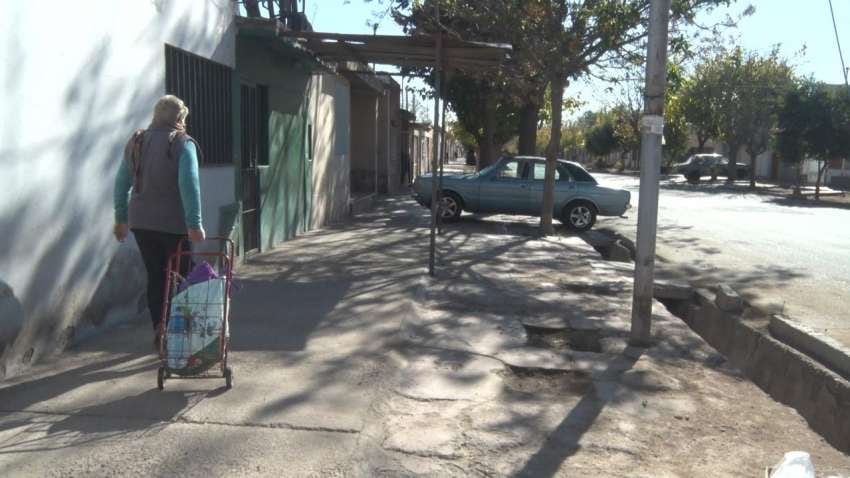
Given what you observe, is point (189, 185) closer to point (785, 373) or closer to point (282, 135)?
point (785, 373)

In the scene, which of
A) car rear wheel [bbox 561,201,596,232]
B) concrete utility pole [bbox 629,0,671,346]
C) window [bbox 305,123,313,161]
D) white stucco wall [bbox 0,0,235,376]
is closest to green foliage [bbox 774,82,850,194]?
car rear wheel [bbox 561,201,596,232]

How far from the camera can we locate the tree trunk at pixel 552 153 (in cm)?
1362

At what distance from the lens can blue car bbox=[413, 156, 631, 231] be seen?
51.4 ft

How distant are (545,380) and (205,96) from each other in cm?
473

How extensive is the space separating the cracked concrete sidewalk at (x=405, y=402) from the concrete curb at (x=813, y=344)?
0.94m

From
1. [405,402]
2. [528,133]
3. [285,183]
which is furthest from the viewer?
[528,133]

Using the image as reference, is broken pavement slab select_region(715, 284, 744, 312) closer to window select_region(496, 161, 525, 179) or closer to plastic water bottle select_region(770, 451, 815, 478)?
plastic water bottle select_region(770, 451, 815, 478)

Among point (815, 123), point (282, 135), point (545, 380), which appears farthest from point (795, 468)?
point (815, 123)

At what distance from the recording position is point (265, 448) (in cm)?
380

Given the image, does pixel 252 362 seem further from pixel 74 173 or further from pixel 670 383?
pixel 670 383

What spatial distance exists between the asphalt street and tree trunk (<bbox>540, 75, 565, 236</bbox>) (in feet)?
6.58

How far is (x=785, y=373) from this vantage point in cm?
650

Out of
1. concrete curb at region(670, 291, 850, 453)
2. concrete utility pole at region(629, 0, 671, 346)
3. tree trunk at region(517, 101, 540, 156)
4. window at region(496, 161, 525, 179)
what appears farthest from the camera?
tree trunk at region(517, 101, 540, 156)

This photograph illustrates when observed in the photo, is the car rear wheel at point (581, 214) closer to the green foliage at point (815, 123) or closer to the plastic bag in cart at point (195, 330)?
the plastic bag in cart at point (195, 330)
